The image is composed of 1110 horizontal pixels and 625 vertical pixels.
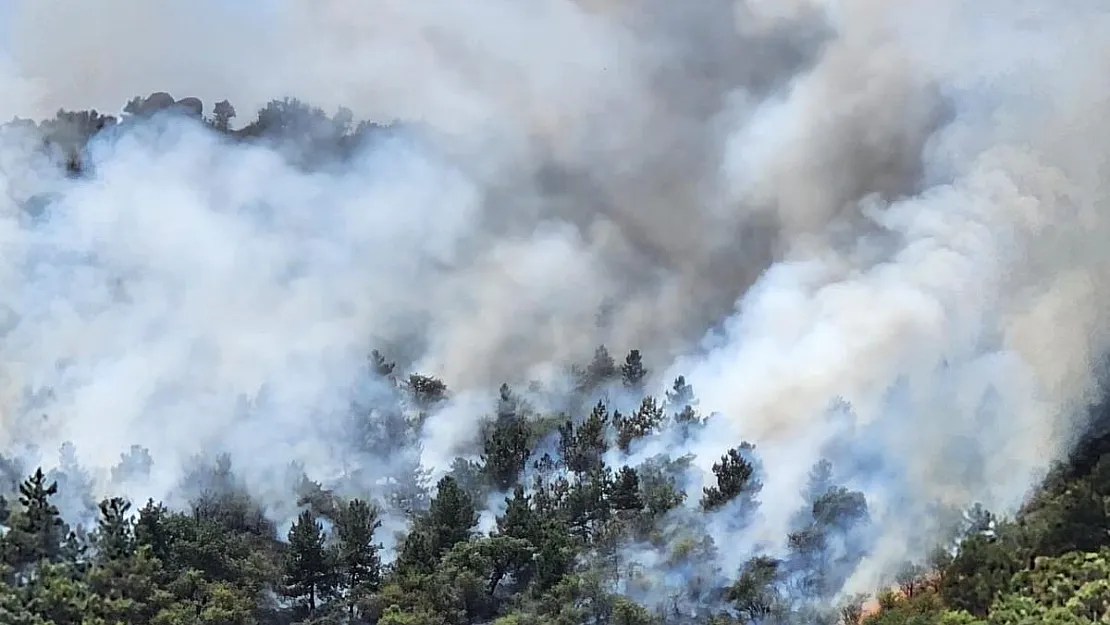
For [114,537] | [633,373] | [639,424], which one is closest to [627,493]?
[639,424]

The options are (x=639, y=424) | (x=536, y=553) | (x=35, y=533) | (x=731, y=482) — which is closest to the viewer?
(x=35, y=533)

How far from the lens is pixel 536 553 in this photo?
61.9 ft

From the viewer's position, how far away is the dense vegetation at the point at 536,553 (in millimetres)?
17312

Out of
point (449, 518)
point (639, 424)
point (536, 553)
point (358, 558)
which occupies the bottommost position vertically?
point (536, 553)

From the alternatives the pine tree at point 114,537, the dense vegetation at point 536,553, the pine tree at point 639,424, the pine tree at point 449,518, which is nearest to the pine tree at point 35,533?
the dense vegetation at point 536,553

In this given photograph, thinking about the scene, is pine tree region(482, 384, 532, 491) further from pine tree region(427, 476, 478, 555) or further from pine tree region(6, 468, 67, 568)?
pine tree region(6, 468, 67, 568)

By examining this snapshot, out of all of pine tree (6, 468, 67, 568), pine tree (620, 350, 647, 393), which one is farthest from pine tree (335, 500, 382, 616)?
pine tree (620, 350, 647, 393)

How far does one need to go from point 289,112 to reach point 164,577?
17697 mm

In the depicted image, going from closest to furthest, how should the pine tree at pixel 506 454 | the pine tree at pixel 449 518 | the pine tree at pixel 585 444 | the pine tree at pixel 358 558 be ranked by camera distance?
the pine tree at pixel 358 558, the pine tree at pixel 449 518, the pine tree at pixel 585 444, the pine tree at pixel 506 454

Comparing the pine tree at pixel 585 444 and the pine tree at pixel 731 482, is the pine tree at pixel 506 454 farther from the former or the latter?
the pine tree at pixel 731 482

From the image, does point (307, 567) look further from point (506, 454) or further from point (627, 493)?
point (627, 493)

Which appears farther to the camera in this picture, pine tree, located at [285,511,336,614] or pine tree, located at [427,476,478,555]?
pine tree, located at [427,476,478,555]

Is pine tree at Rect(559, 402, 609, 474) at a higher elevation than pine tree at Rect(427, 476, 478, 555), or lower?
higher

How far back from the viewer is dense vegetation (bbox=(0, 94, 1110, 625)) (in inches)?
682
